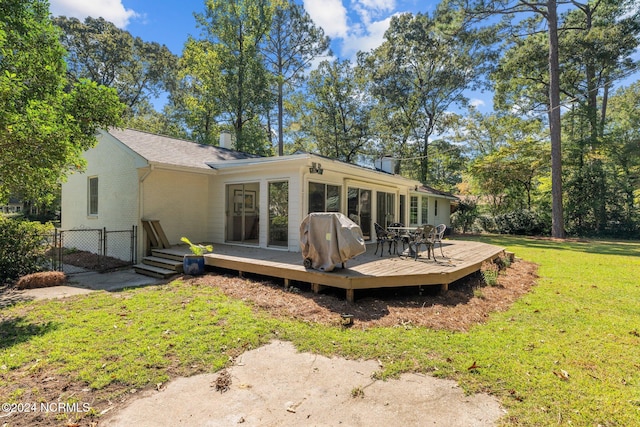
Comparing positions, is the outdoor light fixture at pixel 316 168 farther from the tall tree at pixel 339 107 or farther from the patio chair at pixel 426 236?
the tall tree at pixel 339 107

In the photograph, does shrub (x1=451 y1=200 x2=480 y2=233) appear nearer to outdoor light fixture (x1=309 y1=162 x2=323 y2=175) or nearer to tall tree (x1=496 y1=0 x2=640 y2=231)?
tall tree (x1=496 y1=0 x2=640 y2=231)

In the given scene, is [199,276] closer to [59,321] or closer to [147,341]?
[59,321]

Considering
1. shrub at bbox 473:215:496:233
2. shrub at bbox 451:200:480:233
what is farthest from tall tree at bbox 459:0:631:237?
shrub at bbox 451:200:480:233

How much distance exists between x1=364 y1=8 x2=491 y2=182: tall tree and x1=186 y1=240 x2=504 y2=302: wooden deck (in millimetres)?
18511

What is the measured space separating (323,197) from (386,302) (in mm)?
4230

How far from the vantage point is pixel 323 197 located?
29.0 ft

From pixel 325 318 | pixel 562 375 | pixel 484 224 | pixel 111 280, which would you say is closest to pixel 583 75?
pixel 484 224

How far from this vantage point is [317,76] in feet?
78.9

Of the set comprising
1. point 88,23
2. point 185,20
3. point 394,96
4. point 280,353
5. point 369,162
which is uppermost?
point 88,23

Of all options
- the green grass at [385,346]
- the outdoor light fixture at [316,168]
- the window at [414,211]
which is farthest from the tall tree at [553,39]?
the outdoor light fixture at [316,168]

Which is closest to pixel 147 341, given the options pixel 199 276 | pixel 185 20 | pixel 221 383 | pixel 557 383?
pixel 221 383

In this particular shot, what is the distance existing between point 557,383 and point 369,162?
24.3 meters

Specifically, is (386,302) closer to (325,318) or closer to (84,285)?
(325,318)

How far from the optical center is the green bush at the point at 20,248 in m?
6.45
